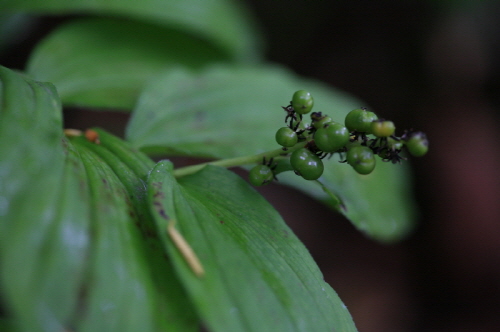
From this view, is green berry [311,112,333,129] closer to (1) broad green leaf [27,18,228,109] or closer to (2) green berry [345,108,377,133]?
(2) green berry [345,108,377,133]

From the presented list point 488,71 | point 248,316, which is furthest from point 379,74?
Result: point 248,316

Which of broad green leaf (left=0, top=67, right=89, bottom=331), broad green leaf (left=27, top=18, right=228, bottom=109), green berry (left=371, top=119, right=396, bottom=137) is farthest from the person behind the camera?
broad green leaf (left=27, top=18, right=228, bottom=109)

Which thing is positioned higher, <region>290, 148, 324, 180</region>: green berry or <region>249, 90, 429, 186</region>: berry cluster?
<region>249, 90, 429, 186</region>: berry cluster

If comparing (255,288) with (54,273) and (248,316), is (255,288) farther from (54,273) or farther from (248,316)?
(54,273)

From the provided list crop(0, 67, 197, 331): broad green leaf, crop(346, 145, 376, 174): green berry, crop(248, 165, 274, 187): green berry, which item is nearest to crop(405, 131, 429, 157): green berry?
crop(346, 145, 376, 174): green berry

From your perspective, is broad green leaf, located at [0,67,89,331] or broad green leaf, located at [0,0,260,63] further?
broad green leaf, located at [0,0,260,63]

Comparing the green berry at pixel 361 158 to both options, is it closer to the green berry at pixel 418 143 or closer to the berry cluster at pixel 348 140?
the berry cluster at pixel 348 140

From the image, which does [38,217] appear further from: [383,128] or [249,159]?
[383,128]

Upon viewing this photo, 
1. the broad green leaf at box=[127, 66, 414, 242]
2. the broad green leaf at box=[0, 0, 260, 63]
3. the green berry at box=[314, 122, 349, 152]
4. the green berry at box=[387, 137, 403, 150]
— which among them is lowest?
the broad green leaf at box=[127, 66, 414, 242]

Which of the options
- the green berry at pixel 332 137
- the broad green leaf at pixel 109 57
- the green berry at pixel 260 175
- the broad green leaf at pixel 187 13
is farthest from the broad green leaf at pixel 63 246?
the broad green leaf at pixel 187 13
